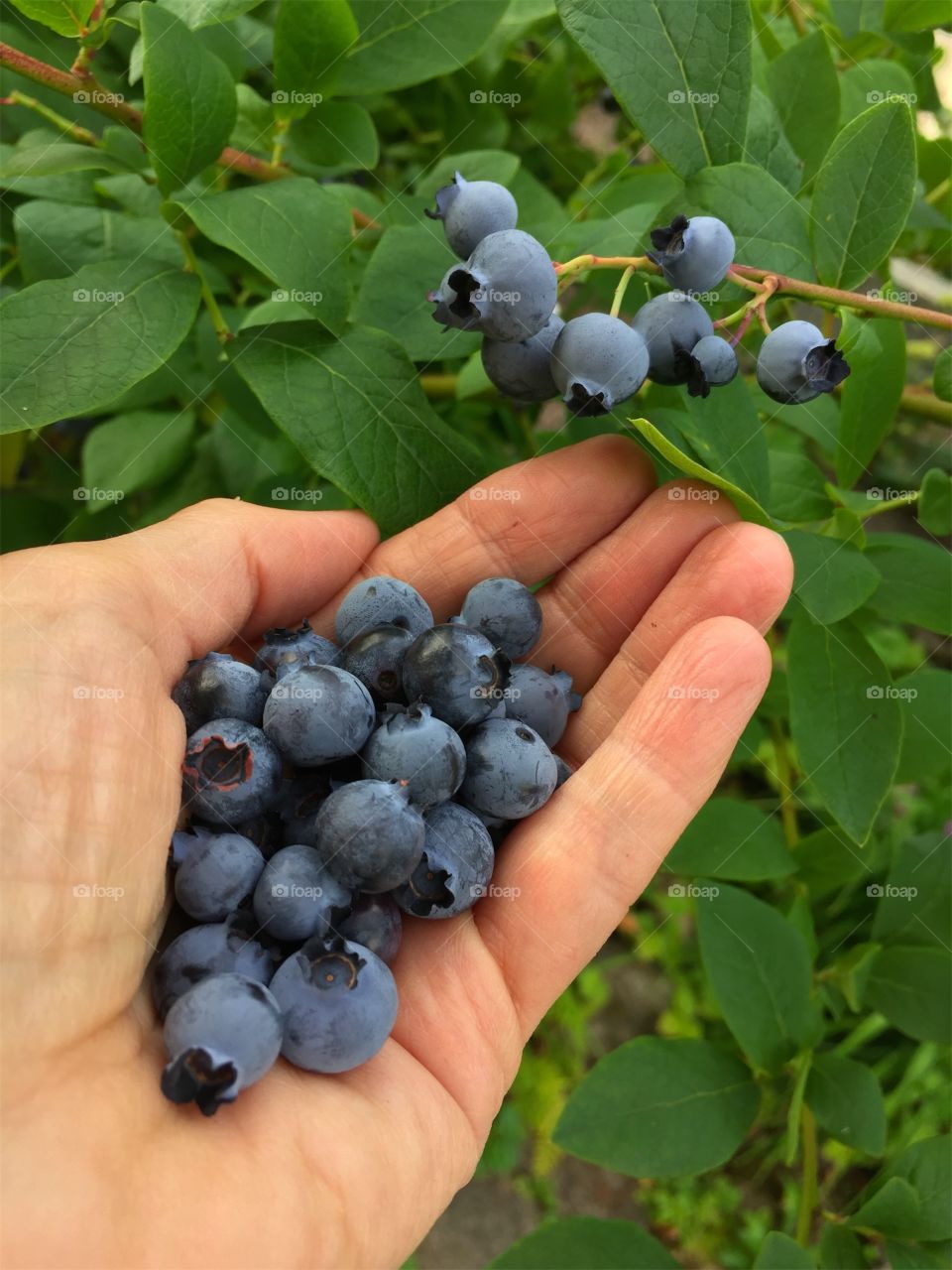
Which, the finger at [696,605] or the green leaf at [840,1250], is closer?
the finger at [696,605]

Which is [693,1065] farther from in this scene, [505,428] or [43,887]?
[505,428]

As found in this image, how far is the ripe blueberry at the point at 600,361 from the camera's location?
1.15m

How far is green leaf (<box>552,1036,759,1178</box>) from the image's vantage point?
146cm

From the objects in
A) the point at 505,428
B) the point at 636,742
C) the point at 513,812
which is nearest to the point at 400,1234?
the point at 513,812

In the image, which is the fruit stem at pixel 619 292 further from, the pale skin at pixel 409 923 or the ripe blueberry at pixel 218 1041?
the ripe blueberry at pixel 218 1041

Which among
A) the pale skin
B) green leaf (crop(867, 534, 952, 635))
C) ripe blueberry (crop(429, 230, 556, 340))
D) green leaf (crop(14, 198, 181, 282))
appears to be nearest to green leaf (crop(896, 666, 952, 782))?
green leaf (crop(867, 534, 952, 635))

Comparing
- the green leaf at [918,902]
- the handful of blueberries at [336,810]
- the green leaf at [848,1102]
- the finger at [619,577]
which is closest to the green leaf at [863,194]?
the finger at [619,577]

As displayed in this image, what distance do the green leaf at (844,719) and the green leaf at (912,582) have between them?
0.08m

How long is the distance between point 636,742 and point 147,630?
0.68 m

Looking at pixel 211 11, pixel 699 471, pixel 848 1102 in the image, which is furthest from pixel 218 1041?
pixel 211 11

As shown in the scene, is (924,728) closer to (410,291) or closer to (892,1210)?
(892,1210)

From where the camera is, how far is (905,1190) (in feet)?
Answer: 4.67

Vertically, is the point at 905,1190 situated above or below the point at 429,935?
below

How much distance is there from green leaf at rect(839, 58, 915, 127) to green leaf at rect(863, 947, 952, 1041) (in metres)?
1.41
